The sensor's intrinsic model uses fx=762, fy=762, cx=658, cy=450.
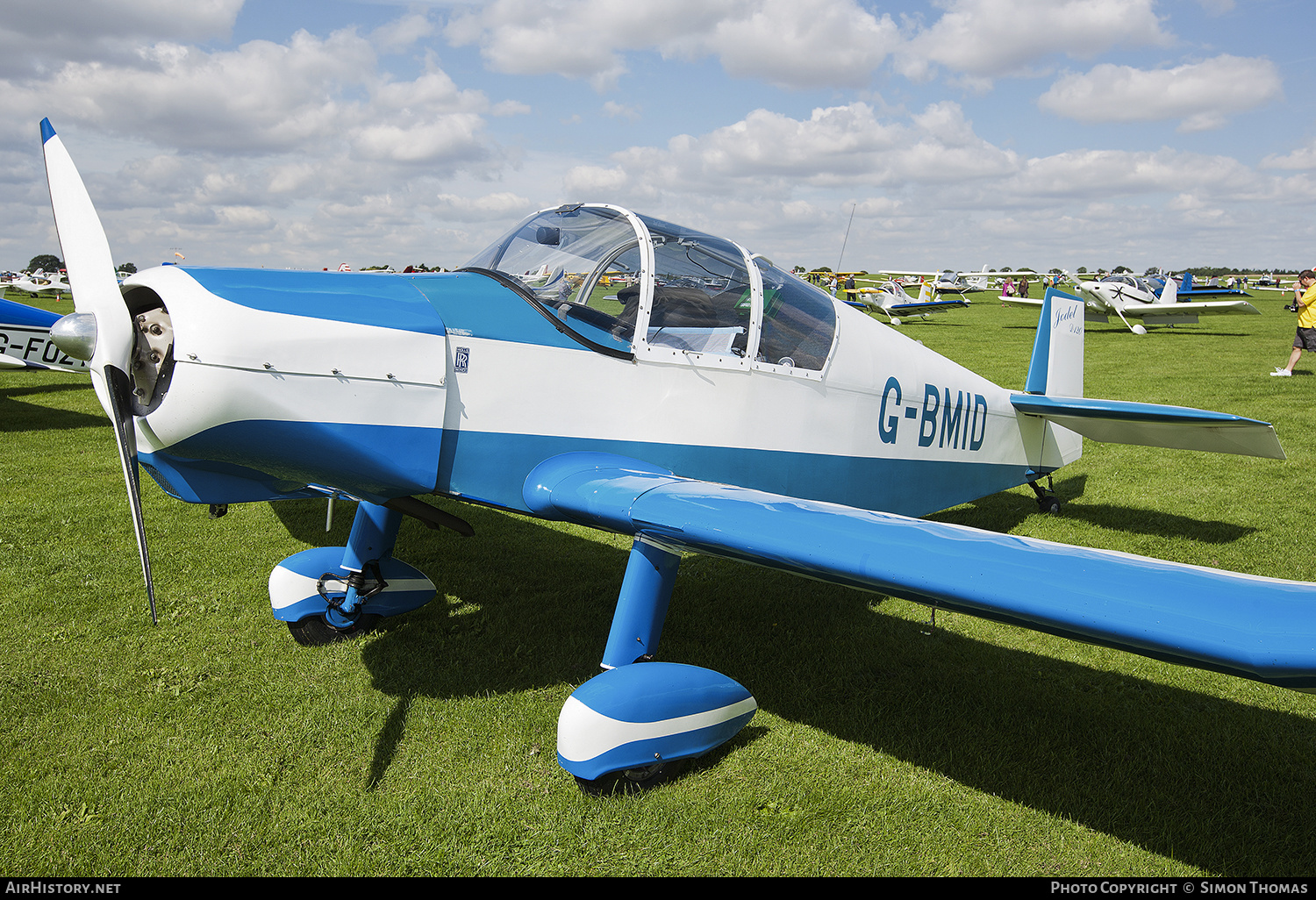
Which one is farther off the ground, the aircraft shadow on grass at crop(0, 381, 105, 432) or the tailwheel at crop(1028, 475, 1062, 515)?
the aircraft shadow on grass at crop(0, 381, 105, 432)

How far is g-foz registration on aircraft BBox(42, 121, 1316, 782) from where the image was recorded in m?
2.37

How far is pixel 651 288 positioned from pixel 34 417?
10.9 metres

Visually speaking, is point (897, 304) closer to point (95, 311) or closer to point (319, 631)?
point (319, 631)

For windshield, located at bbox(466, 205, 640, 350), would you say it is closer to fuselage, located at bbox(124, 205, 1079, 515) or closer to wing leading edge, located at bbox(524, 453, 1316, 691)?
fuselage, located at bbox(124, 205, 1079, 515)

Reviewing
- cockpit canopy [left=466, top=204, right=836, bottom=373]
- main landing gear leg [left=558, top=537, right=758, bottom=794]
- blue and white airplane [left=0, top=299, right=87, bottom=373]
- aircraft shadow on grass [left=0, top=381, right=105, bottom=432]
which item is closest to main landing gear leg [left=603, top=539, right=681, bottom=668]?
main landing gear leg [left=558, top=537, right=758, bottom=794]

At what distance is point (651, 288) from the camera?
366 cm

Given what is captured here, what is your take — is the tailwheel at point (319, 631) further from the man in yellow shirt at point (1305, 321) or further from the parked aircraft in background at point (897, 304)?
the parked aircraft in background at point (897, 304)

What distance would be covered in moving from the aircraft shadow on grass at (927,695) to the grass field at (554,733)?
0.6 inches


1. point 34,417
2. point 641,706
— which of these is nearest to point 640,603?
point 641,706

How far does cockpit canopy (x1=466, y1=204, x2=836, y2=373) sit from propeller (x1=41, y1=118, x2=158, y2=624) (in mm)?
1508

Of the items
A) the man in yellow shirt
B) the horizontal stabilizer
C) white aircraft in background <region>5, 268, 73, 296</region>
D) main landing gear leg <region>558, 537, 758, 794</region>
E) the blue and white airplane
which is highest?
white aircraft in background <region>5, 268, 73, 296</region>

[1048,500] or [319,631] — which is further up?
[1048,500]

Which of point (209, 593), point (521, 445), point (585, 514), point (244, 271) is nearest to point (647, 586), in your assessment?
point (585, 514)

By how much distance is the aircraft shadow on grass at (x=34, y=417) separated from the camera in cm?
988
